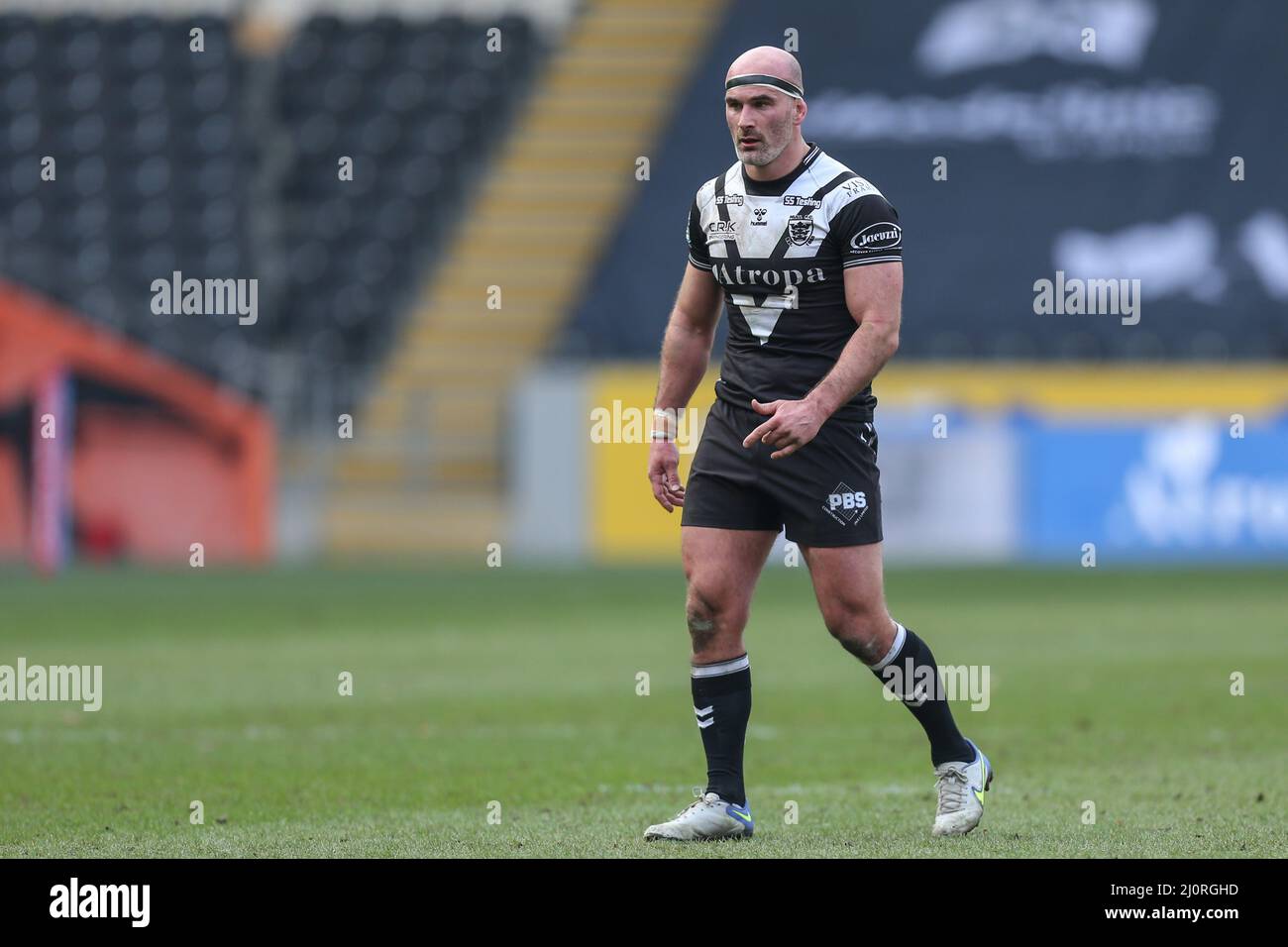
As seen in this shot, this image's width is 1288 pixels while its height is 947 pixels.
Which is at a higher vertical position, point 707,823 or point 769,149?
point 769,149

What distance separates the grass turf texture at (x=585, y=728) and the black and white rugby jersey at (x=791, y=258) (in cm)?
144

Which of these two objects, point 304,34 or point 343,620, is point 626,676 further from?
point 304,34

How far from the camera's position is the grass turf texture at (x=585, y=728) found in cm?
658

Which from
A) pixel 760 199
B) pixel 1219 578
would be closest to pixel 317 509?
pixel 1219 578

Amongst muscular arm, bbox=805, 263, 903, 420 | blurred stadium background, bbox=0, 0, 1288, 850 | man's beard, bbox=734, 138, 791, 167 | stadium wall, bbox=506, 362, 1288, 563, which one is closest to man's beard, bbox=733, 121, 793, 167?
man's beard, bbox=734, 138, 791, 167

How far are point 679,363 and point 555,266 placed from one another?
67.7 feet

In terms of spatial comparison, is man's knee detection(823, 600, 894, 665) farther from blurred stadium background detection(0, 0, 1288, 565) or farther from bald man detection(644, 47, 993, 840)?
blurred stadium background detection(0, 0, 1288, 565)

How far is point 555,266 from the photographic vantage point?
89.7 feet

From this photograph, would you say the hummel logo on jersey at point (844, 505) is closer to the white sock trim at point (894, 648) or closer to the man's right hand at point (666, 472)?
the white sock trim at point (894, 648)

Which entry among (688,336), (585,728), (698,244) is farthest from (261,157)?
(698,244)

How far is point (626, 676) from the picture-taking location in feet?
39.1

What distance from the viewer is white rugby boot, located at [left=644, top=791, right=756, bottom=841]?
6.39m

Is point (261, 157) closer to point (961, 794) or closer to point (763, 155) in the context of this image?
point (763, 155)

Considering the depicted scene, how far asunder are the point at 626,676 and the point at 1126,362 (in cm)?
1432
